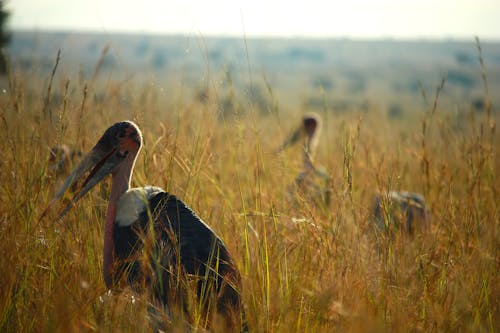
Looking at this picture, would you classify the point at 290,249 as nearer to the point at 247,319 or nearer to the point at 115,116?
the point at 247,319

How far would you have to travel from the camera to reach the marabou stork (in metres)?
2.19

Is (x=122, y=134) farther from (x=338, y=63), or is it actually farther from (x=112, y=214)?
(x=338, y=63)

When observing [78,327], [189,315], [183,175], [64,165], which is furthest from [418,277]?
[64,165]

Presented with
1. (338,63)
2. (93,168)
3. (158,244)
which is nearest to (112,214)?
(93,168)

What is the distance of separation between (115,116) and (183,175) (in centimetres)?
66

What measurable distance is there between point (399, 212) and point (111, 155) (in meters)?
1.61

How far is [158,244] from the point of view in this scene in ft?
7.40

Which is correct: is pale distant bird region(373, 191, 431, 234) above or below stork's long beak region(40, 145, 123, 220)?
below

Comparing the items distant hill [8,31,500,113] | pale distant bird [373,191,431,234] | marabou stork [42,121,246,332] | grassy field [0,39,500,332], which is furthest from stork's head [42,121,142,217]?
distant hill [8,31,500,113]

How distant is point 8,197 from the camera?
263 centimetres

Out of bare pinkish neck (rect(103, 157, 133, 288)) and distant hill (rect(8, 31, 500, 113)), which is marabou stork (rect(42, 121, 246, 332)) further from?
distant hill (rect(8, 31, 500, 113))

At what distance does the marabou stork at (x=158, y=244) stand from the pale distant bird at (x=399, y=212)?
754 mm

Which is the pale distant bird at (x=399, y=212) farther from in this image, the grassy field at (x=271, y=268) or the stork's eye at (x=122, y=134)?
the stork's eye at (x=122, y=134)

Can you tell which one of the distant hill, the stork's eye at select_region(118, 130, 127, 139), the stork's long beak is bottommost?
the distant hill
